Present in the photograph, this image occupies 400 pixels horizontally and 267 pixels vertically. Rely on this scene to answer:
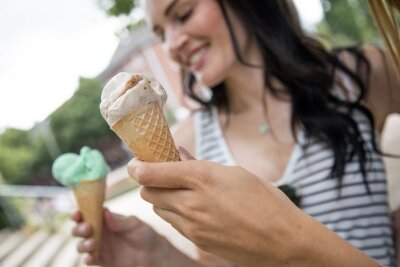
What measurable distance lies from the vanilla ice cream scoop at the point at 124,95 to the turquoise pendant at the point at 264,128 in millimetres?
1077

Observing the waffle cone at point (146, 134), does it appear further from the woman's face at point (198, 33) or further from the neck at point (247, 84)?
the neck at point (247, 84)

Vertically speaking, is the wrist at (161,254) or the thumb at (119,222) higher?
the thumb at (119,222)

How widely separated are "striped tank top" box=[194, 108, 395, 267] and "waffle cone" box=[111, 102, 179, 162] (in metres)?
0.82

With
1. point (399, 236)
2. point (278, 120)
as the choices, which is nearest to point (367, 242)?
point (399, 236)

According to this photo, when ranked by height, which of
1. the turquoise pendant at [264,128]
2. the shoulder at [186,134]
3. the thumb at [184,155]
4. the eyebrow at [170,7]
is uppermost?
the eyebrow at [170,7]

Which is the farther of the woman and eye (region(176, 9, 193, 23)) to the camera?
eye (region(176, 9, 193, 23))

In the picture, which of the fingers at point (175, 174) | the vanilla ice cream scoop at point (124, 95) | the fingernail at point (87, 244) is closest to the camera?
the fingers at point (175, 174)

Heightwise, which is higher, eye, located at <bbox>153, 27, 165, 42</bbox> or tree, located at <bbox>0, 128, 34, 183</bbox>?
eye, located at <bbox>153, 27, 165, 42</bbox>

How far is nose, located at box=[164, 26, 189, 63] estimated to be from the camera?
173 cm

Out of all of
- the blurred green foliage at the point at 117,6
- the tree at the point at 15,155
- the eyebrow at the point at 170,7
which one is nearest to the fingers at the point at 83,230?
the eyebrow at the point at 170,7

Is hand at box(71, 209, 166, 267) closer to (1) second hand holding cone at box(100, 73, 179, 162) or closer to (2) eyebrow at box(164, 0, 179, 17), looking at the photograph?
(1) second hand holding cone at box(100, 73, 179, 162)

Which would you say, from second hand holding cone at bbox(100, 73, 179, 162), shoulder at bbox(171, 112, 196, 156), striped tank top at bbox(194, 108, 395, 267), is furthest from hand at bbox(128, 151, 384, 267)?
shoulder at bbox(171, 112, 196, 156)

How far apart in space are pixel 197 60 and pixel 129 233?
32.8 inches

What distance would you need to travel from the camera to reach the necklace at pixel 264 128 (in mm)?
1871
